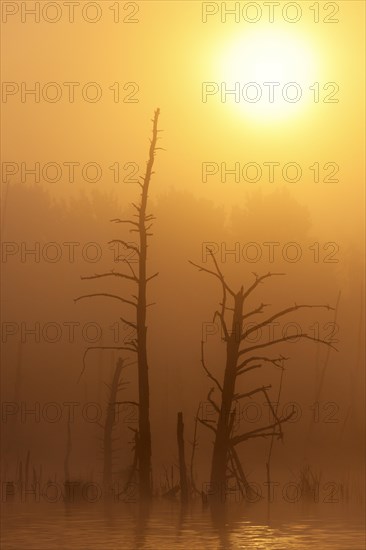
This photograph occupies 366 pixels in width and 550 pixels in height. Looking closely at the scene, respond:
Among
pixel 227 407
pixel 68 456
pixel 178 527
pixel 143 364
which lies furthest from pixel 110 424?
pixel 178 527

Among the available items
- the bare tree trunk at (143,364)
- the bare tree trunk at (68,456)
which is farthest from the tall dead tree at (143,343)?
the bare tree trunk at (68,456)

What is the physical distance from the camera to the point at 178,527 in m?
18.7

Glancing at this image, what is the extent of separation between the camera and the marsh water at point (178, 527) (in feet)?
55.6

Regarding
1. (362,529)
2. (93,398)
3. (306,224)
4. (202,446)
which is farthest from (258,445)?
(362,529)

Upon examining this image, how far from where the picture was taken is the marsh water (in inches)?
667

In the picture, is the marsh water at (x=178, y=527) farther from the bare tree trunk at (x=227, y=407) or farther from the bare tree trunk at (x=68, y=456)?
the bare tree trunk at (x=68, y=456)

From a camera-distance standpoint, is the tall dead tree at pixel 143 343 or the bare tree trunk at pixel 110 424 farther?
the bare tree trunk at pixel 110 424

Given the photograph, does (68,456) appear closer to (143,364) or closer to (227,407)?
(143,364)

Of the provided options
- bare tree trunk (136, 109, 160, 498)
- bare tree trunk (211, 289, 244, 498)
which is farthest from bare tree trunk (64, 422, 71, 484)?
bare tree trunk (211, 289, 244, 498)

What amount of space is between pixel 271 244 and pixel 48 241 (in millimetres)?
4962

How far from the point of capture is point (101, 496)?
22.8 m

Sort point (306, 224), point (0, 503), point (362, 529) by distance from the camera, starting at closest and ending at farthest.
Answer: point (362, 529)
point (0, 503)
point (306, 224)

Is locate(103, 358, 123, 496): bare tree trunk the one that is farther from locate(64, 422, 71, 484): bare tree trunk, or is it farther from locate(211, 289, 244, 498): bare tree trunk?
locate(211, 289, 244, 498): bare tree trunk

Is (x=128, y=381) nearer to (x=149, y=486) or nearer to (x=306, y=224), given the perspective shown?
(x=149, y=486)
